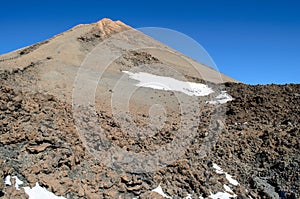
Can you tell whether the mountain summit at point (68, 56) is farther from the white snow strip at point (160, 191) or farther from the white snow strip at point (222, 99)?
the white snow strip at point (222, 99)

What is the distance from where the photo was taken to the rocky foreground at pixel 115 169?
7398mm

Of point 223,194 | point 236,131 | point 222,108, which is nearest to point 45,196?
point 223,194

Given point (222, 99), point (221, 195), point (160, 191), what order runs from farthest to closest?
point (222, 99), point (221, 195), point (160, 191)

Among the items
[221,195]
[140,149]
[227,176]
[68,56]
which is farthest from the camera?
[68,56]

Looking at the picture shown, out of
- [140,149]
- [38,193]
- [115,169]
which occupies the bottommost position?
[38,193]

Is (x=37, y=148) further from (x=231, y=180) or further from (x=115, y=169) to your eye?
(x=231, y=180)

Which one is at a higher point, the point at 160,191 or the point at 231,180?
the point at 231,180

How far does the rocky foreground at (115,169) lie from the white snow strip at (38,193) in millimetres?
89

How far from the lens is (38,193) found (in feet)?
22.5

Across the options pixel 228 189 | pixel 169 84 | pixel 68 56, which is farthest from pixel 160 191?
pixel 68 56

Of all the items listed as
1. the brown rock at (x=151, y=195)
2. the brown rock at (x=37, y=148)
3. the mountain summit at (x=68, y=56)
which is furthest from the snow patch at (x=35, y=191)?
the mountain summit at (x=68, y=56)

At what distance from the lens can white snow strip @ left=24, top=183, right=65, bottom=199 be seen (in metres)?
6.78

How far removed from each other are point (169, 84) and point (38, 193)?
22.9 m

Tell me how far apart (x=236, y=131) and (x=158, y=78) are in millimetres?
17572
